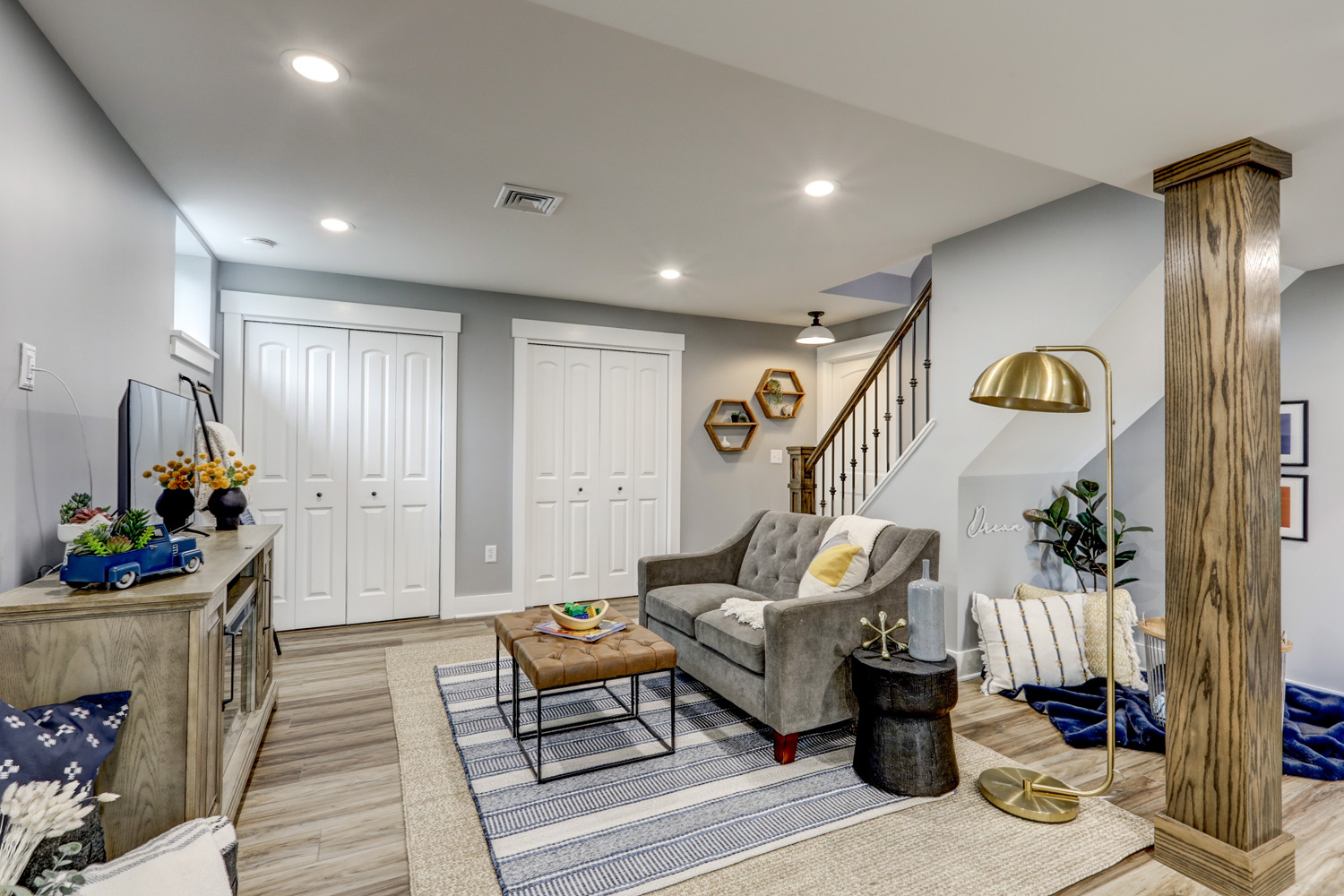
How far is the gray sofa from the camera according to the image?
97.3 inches

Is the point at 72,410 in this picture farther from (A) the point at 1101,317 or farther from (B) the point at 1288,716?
(B) the point at 1288,716

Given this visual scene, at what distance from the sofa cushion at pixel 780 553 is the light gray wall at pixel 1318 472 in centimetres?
242

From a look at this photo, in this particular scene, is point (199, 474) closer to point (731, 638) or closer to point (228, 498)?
point (228, 498)

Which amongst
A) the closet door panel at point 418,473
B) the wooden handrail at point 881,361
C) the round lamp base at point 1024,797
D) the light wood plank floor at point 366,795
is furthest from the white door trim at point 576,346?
the round lamp base at point 1024,797

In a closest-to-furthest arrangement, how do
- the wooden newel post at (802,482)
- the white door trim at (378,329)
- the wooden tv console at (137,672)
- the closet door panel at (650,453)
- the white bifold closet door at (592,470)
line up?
the wooden tv console at (137,672)
the white door trim at (378,329)
the wooden newel post at (802,482)
the white bifold closet door at (592,470)
the closet door panel at (650,453)

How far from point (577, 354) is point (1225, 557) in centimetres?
409

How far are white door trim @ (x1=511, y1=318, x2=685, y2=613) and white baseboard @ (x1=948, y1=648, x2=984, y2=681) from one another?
245 centimetres

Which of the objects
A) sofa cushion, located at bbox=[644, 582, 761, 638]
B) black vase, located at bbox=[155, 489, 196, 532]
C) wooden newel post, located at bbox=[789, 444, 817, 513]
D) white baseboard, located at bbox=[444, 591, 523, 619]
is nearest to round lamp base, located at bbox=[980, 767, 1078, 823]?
sofa cushion, located at bbox=[644, 582, 761, 638]

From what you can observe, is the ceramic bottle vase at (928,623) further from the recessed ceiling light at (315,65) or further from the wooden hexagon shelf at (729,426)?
the wooden hexagon shelf at (729,426)

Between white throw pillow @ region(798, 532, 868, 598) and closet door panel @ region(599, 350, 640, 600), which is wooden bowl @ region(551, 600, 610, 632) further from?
closet door panel @ region(599, 350, 640, 600)

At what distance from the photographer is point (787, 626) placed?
2.45m

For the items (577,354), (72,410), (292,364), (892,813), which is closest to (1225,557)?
(892,813)

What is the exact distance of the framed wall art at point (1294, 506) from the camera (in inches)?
131

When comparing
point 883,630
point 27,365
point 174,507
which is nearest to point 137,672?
point 27,365
